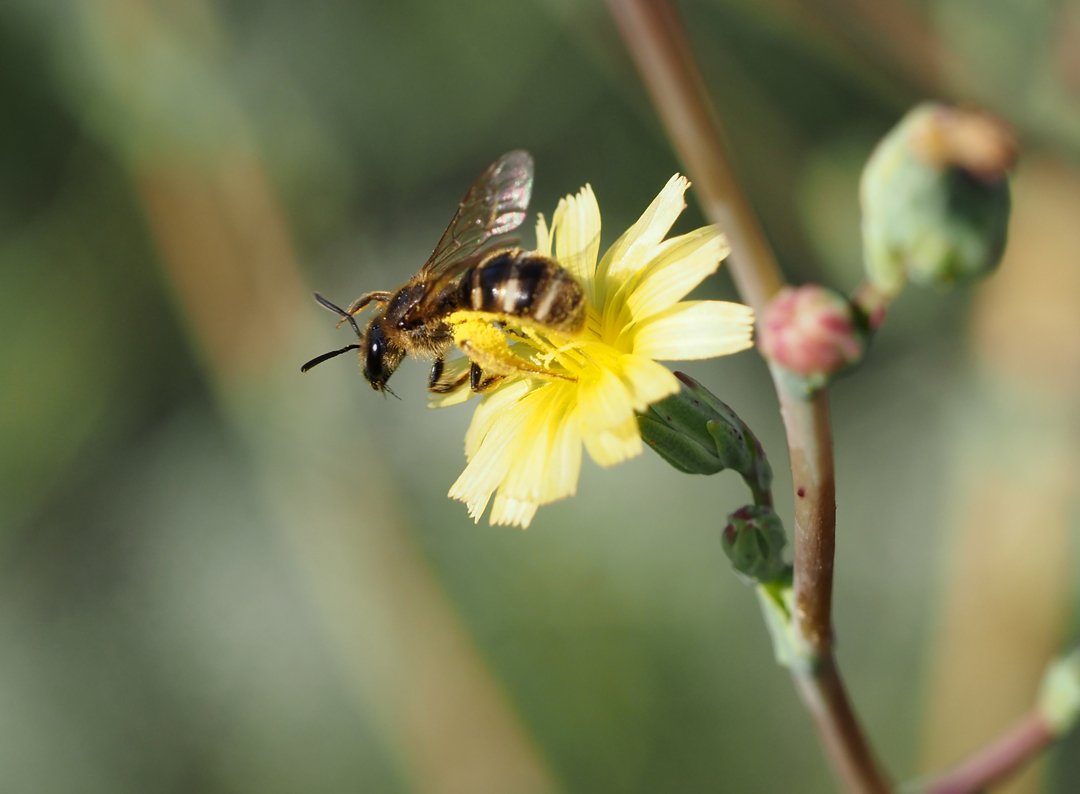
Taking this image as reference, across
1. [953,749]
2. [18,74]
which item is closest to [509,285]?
[953,749]

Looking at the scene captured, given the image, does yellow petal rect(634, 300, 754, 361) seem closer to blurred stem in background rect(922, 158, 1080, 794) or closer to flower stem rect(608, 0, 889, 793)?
flower stem rect(608, 0, 889, 793)

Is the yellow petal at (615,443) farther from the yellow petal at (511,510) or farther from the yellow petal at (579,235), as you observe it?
the yellow petal at (579,235)

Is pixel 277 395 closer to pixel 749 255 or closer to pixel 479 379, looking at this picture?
pixel 479 379

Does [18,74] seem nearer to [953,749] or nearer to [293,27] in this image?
[293,27]

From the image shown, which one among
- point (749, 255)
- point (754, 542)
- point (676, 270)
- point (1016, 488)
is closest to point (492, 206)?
point (676, 270)

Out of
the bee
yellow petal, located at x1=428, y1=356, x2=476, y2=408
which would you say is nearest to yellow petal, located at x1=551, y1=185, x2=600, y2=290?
the bee
